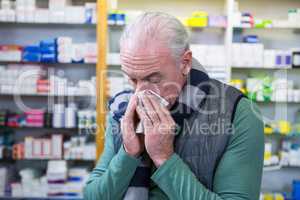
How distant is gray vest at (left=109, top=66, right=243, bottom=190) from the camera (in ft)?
3.40

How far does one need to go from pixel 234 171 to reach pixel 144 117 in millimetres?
287

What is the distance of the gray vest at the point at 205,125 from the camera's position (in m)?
1.04

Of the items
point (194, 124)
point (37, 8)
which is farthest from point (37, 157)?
point (194, 124)

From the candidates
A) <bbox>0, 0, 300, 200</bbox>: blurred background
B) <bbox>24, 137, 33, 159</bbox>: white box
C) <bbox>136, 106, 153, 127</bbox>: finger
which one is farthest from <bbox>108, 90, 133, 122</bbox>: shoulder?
<bbox>24, 137, 33, 159</bbox>: white box

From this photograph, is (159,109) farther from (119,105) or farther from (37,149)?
(37,149)

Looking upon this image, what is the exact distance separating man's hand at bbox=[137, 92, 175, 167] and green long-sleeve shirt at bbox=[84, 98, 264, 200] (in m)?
→ 0.02

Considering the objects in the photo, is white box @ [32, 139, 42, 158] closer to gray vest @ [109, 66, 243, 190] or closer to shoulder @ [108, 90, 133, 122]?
shoulder @ [108, 90, 133, 122]

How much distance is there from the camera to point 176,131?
1082 millimetres

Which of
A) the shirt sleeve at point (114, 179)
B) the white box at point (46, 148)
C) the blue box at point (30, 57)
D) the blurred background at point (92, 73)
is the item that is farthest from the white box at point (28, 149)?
the shirt sleeve at point (114, 179)

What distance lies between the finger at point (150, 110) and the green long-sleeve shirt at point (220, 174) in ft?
0.36

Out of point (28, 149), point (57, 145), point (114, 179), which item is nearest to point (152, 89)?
point (114, 179)

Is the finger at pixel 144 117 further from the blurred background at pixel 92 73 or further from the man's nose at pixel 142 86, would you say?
the blurred background at pixel 92 73

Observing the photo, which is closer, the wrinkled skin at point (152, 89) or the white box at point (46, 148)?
the wrinkled skin at point (152, 89)

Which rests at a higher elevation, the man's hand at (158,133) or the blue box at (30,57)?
the blue box at (30,57)
